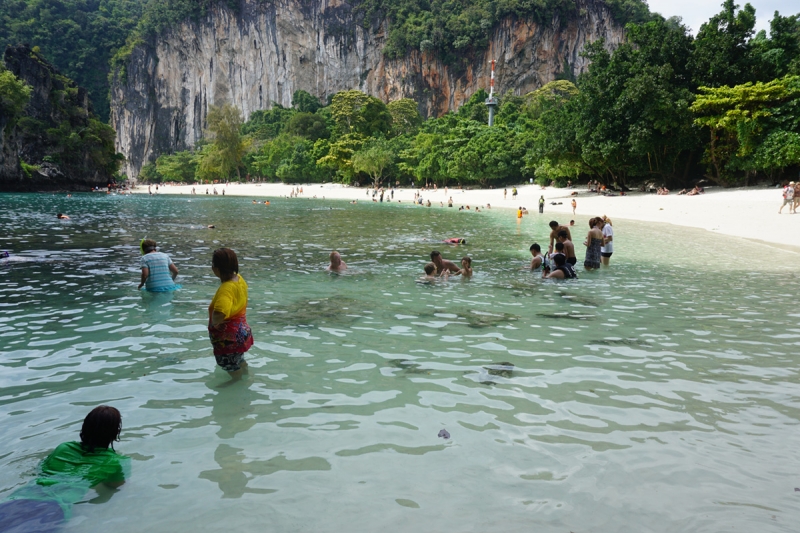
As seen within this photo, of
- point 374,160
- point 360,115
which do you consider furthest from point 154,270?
point 360,115

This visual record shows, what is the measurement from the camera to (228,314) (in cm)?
592

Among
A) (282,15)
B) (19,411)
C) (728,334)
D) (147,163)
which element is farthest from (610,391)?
(147,163)

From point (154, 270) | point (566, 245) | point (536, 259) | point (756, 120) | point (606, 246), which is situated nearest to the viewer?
point (154, 270)

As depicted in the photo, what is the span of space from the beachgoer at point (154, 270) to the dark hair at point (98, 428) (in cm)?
771

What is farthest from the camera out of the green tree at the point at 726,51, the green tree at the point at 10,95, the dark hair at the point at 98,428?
the green tree at the point at 10,95

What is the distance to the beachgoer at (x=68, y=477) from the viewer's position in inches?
149

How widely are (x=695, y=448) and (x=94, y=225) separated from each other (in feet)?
109

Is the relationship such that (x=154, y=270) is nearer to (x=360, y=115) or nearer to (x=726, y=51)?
(x=726, y=51)

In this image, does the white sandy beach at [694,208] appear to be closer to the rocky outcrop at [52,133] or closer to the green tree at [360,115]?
the green tree at [360,115]

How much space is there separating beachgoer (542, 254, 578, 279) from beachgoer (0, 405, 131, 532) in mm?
11451

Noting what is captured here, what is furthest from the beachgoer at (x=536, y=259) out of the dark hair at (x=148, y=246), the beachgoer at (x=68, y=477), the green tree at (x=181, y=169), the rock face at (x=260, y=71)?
the green tree at (x=181, y=169)

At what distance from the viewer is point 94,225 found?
30.6m

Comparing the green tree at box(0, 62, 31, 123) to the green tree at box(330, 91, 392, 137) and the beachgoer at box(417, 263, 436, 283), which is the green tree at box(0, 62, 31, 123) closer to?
the green tree at box(330, 91, 392, 137)

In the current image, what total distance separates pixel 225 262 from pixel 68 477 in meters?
2.51
